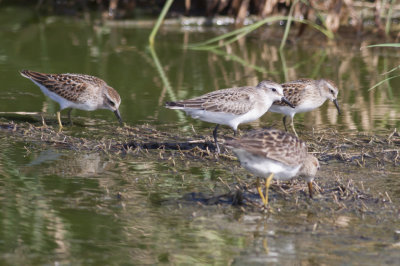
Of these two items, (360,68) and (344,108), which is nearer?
(344,108)

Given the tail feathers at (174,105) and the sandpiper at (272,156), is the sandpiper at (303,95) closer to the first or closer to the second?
the tail feathers at (174,105)

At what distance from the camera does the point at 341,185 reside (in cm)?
790

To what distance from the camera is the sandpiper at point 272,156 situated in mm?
7328

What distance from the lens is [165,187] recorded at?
8.13m

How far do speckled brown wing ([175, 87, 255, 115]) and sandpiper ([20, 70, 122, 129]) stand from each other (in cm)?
160

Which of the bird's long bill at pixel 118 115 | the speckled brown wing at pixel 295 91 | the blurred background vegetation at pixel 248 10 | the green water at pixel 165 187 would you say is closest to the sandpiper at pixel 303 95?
the speckled brown wing at pixel 295 91

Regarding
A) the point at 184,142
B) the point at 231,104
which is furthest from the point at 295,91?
the point at 184,142

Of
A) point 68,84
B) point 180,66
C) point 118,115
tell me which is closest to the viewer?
point 118,115

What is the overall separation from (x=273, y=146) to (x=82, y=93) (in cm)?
440

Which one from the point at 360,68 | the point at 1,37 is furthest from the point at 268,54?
the point at 1,37

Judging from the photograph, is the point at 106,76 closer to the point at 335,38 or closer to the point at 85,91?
the point at 85,91

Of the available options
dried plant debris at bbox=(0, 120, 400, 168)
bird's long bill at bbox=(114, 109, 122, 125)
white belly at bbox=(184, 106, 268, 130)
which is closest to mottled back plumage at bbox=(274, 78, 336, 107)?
dried plant debris at bbox=(0, 120, 400, 168)

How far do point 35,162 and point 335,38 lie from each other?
10.4 metres

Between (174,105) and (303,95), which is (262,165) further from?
(303,95)
